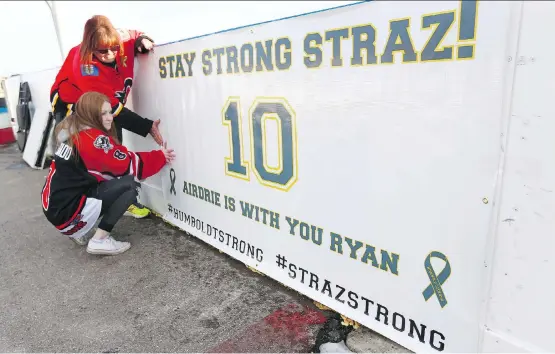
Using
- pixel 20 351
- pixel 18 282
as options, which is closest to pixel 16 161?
pixel 18 282

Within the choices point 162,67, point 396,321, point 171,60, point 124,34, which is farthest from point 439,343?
point 124,34

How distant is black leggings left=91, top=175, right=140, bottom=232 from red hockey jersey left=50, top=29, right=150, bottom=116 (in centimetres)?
61

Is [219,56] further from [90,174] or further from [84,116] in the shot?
[90,174]

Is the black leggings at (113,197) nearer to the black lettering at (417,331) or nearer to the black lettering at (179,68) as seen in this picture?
the black lettering at (179,68)

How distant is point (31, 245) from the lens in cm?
337

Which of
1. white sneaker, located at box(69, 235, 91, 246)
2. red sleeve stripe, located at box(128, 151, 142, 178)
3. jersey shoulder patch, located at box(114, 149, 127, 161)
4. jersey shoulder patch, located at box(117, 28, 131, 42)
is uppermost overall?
jersey shoulder patch, located at box(117, 28, 131, 42)

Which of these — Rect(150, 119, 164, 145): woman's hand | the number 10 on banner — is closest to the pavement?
the number 10 on banner

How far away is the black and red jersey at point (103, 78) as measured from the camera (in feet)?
10.8

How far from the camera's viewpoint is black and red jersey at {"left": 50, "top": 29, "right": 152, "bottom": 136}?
10.8 ft

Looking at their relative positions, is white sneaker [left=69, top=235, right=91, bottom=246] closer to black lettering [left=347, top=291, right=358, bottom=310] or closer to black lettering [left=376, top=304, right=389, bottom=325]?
black lettering [left=347, top=291, right=358, bottom=310]

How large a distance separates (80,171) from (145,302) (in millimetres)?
1146

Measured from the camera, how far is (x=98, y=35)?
311 centimetres

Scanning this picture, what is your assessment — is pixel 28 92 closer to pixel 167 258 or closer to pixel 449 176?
pixel 167 258

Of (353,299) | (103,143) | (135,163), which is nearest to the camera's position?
(353,299)
